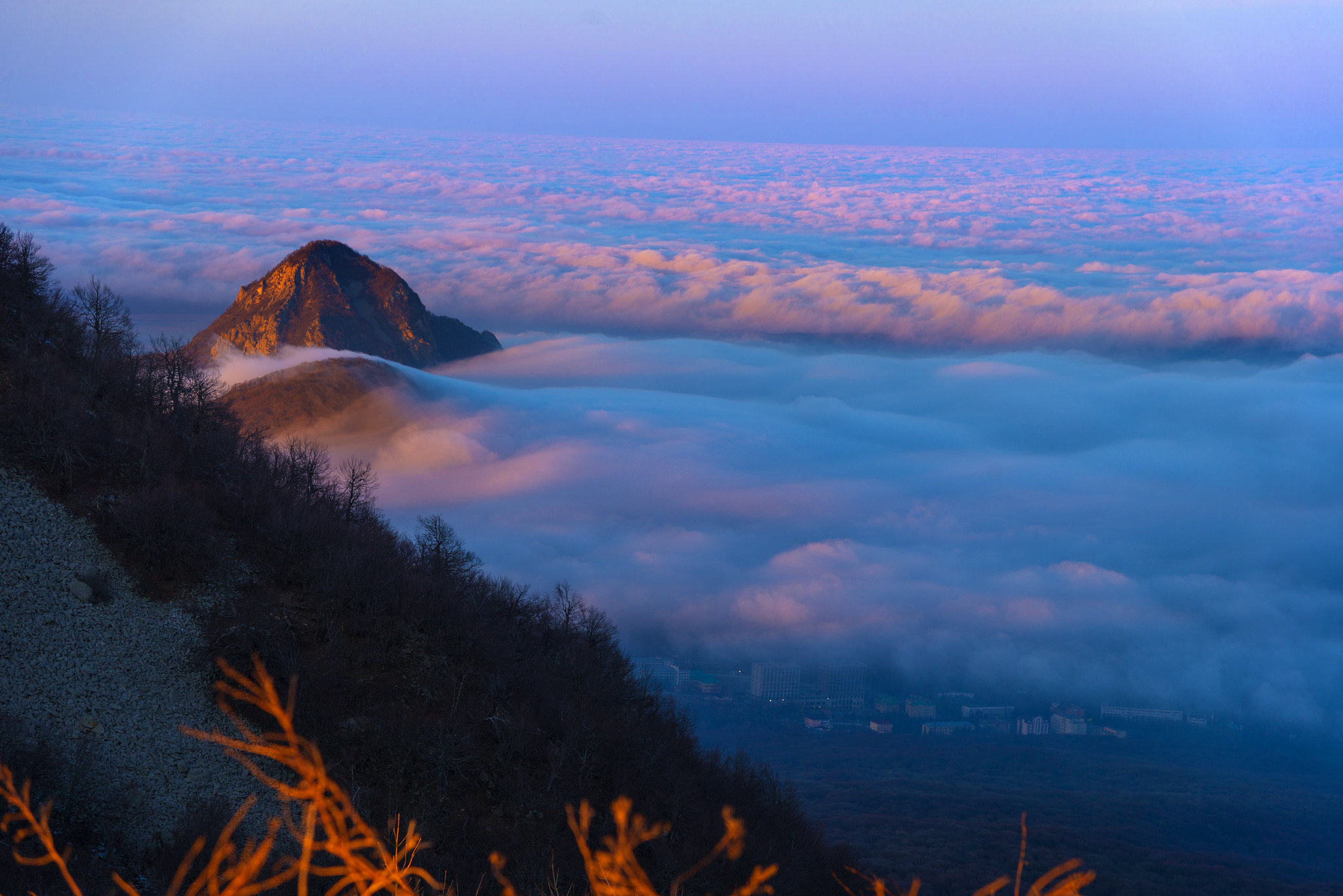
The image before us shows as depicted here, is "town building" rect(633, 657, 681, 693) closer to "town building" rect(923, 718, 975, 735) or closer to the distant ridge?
"town building" rect(923, 718, 975, 735)

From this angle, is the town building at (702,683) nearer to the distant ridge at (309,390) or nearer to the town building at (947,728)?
the town building at (947,728)

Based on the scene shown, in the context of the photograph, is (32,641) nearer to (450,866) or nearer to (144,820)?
(144,820)

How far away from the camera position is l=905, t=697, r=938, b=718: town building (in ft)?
463

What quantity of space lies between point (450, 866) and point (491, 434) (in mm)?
168166

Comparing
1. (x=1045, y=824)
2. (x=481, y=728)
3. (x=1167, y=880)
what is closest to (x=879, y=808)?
(x=1045, y=824)

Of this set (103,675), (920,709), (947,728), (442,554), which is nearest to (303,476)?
(442,554)

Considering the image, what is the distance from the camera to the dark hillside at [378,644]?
27469 millimetres

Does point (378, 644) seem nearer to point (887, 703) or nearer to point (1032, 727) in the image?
point (887, 703)

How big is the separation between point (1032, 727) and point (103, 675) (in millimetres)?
141836

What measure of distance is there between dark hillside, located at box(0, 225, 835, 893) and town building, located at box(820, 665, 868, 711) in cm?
10422

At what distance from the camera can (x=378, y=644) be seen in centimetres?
3158

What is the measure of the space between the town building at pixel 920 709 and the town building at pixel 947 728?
157 inches

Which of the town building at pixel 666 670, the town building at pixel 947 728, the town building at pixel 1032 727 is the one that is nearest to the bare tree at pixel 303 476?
the town building at pixel 666 670

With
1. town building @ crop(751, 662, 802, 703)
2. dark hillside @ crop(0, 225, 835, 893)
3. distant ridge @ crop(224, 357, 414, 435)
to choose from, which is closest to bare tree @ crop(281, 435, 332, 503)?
dark hillside @ crop(0, 225, 835, 893)
